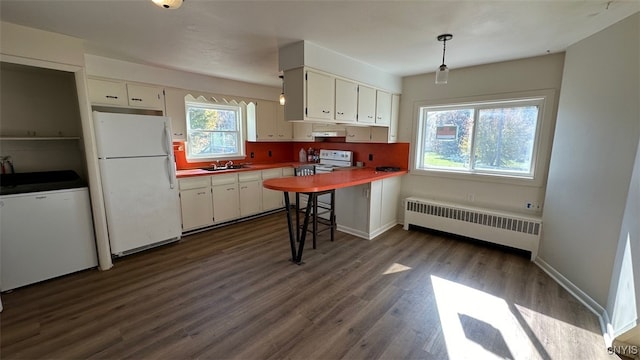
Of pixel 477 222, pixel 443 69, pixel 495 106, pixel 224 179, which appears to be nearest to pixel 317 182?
pixel 443 69

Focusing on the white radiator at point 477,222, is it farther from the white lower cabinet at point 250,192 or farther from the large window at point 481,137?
the white lower cabinet at point 250,192

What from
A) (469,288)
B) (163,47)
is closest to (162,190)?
(163,47)

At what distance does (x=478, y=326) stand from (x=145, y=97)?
4516 mm

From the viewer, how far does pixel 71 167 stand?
3062 mm

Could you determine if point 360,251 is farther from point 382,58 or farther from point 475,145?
point 382,58

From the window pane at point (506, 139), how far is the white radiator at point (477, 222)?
634 mm

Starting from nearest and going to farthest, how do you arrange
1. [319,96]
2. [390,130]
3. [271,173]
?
[319,96] < [390,130] < [271,173]

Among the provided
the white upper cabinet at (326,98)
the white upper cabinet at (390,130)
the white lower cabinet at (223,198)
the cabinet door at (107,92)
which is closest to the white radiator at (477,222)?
the white upper cabinet at (390,130)

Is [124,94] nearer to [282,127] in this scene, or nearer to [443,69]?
[282,127]

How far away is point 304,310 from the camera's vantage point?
2.21 meters

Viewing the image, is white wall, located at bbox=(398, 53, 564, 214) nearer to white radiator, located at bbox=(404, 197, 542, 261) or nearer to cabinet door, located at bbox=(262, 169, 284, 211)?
white radiator, located at bbox=(404, 197, 542, 261)

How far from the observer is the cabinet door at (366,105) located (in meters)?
3.44

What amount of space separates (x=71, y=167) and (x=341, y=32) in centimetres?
342

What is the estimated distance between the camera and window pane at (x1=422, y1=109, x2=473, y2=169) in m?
3.71
